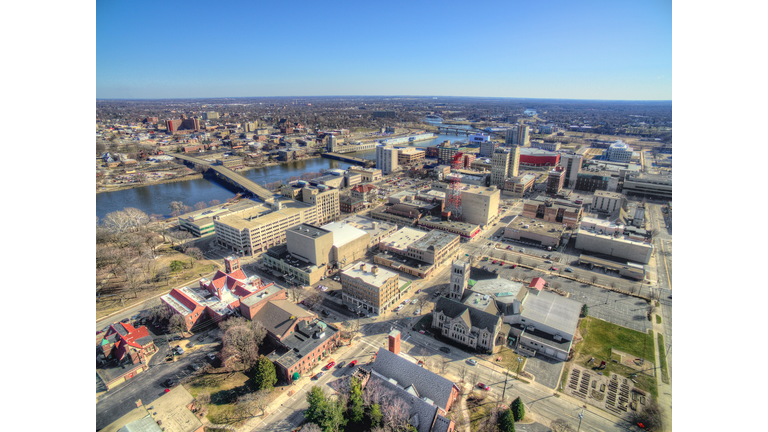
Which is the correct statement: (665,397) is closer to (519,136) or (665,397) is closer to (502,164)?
(502,164)

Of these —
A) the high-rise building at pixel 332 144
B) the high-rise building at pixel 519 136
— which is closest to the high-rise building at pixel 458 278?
the high-rise building at pixel 332 144

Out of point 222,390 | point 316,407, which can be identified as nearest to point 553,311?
point 316,407

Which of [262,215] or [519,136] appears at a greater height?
[519,136]

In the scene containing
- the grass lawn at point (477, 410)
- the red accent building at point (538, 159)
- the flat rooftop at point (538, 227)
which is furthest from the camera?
the red accent building at point (538, 159)

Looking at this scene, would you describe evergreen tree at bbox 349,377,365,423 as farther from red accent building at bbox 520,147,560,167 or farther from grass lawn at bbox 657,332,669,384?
red accent building at bbox 520,147,560,167

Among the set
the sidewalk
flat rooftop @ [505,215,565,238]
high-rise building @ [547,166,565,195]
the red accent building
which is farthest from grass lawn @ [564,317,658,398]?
the red accent building

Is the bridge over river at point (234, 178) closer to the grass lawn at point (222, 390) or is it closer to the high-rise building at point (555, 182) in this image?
the grass lawn at point (222, 390)
